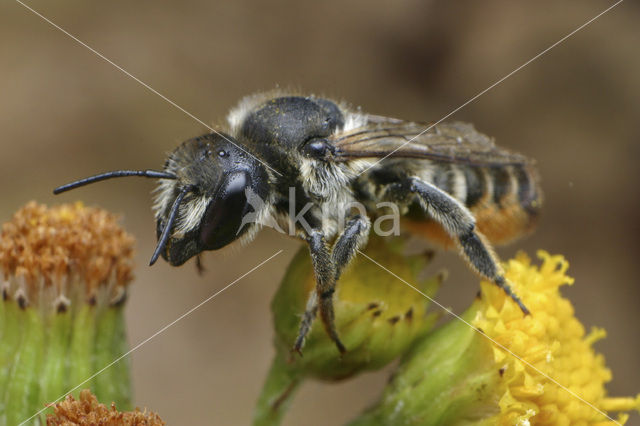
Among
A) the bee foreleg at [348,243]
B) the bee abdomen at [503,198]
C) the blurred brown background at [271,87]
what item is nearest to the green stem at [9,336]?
the bee foreleg at [348,243]

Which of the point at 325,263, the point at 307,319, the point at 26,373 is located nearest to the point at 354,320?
the point at 307,319

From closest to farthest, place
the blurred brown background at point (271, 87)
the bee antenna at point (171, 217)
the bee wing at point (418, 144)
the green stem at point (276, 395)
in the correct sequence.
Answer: the bee antenna at point (171, 217)
the bee wing at point (418, 144)
the green stem at point (276, 395)
the blurred brown background at point (271, 87)

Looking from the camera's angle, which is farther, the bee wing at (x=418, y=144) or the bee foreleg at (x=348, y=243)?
the bee wing at (x=418, y=144)

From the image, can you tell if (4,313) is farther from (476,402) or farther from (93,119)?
(93,119)

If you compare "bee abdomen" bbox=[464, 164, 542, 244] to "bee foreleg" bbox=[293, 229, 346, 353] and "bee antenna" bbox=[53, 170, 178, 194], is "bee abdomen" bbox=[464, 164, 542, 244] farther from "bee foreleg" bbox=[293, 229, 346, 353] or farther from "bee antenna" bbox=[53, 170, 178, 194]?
"bee antenna" bbox=[53, 170, 178, 194]

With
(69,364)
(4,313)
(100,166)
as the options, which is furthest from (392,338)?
(100,166)

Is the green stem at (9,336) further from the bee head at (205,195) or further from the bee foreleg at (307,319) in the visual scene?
the bee foreleg at (307,319)
